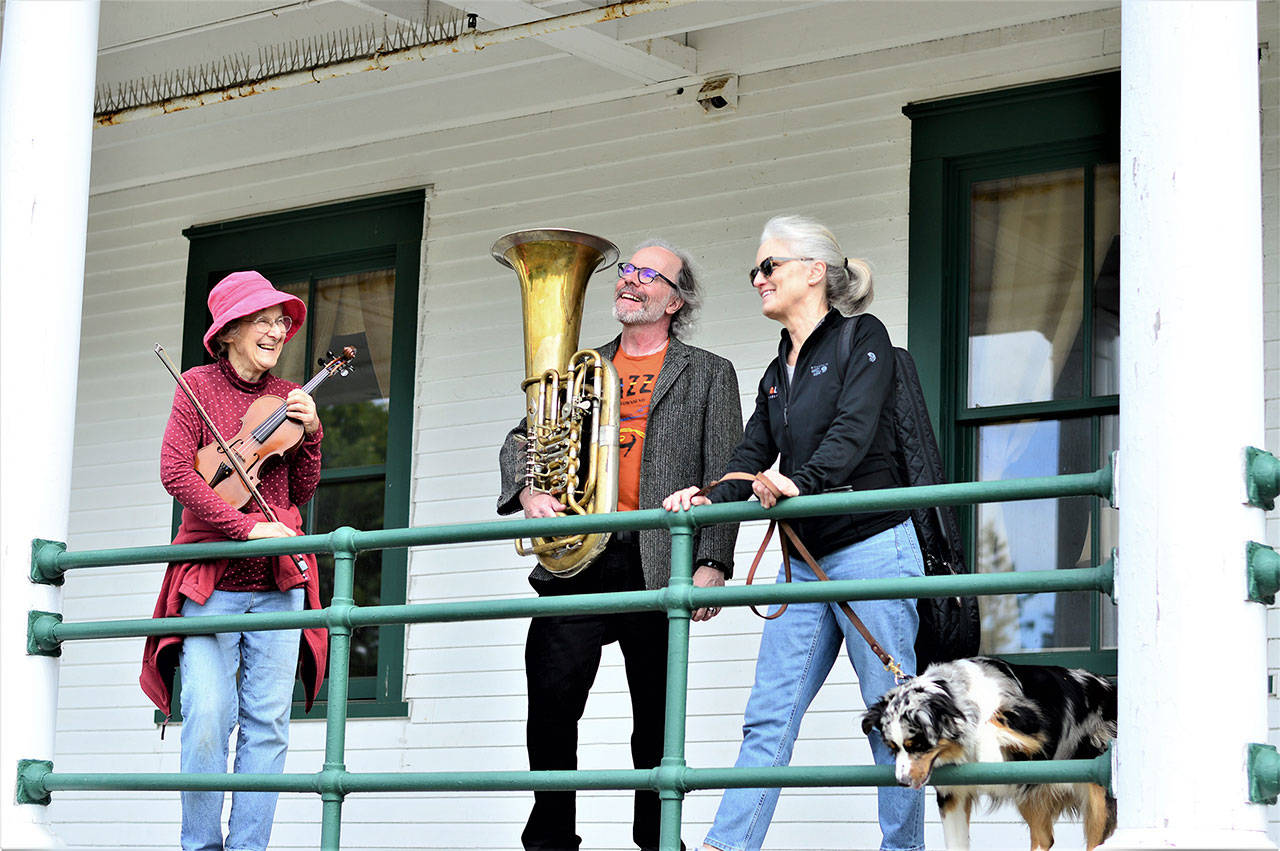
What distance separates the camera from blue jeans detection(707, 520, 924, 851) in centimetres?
508

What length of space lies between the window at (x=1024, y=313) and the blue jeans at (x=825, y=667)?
6.37 feet

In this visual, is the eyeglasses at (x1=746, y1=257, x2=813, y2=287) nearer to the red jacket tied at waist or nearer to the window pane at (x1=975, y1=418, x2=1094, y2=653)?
the red jacket tied at waist

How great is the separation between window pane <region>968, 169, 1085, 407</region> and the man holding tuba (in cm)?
176

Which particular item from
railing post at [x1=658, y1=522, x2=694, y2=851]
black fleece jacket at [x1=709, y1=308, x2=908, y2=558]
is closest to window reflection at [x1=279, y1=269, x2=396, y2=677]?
black fleece jacket at [x1=709, y1=308, x2=908, y2=558]

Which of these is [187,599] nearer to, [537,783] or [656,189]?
[537,783]

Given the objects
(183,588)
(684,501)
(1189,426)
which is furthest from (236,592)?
(1189,426)

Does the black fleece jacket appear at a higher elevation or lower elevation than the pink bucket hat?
lower

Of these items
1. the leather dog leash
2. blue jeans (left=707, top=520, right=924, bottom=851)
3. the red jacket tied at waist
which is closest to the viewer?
the leather dog leash

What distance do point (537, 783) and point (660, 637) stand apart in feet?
4.34

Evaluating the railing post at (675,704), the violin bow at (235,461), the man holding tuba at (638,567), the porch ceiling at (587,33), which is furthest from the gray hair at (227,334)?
the porch ceiling at (587,33)

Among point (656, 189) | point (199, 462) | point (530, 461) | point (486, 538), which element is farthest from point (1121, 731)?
point (656, 189)

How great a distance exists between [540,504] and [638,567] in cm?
41

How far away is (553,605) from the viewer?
4859 mm

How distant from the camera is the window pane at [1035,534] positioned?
702 centimetres
